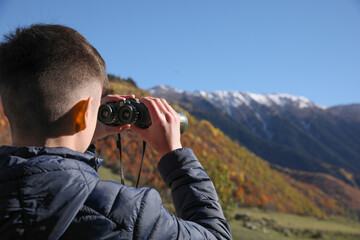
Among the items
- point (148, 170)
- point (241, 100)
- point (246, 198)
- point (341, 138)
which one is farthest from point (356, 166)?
point (148, 170)

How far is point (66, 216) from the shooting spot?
0.82m

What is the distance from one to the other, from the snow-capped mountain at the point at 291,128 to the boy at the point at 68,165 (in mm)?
52658

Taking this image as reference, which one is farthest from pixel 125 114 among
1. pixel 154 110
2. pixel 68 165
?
pixel 68 165

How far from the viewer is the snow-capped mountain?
57500 millimetres

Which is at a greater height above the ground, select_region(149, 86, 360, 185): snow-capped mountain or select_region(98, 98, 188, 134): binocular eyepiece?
select_region(98, 98, 188, 134): binocular eyepiece

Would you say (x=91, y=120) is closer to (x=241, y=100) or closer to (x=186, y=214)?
(x=186, y=214)

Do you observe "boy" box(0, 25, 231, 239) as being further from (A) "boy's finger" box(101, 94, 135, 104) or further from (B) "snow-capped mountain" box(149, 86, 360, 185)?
(B) "snow-capped mountain" box(149, 86, 360, 185)

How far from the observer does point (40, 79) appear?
0.96 m

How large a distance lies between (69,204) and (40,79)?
1.29 ft

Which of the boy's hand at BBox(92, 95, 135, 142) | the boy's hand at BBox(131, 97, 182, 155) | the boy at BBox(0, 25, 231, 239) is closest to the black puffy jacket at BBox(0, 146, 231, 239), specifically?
the boy at BBox(0, 25, 231, 239)

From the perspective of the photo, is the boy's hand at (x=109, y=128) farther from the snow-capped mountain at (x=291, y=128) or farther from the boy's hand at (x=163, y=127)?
the snow-capped mountain at (x=291, y=128)

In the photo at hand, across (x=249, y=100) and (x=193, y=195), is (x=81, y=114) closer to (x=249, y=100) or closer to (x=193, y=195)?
(x=193, y=195)

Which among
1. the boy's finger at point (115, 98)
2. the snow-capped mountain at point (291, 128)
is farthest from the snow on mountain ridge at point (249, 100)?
the boy's finger at point (115, 98)

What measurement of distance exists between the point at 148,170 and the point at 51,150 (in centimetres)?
218
